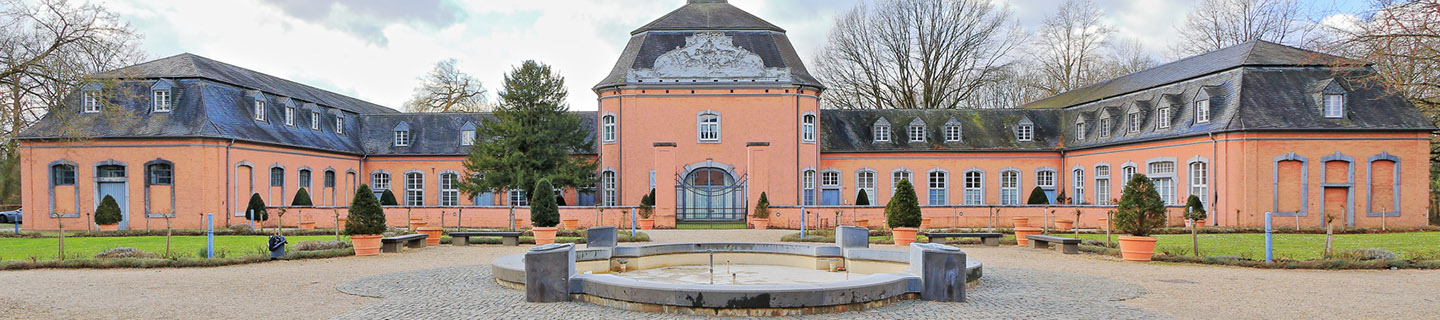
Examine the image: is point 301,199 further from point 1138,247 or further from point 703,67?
point 1138,247

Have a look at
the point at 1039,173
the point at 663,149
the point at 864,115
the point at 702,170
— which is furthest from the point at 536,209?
the point at 1039,173

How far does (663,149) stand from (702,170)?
11.9ft

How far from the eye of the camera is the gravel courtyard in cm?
902

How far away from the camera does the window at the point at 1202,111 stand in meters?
26.7

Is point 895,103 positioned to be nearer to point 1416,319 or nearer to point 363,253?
point 363,253

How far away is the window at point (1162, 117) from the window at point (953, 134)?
7629 mm

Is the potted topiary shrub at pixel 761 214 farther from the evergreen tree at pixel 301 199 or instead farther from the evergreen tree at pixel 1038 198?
the evergreen tree at pixel 301 199

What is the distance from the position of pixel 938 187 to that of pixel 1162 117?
8.34 m

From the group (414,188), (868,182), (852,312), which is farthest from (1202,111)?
(414,188)

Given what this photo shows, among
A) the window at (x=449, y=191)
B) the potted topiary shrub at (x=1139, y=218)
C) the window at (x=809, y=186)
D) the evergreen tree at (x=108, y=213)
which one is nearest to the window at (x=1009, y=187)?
the window at (x=809, y=186)

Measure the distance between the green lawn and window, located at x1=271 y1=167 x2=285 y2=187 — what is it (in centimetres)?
736

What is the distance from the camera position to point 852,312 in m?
8.72

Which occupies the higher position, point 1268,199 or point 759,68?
point 759,68

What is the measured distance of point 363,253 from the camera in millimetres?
16531
